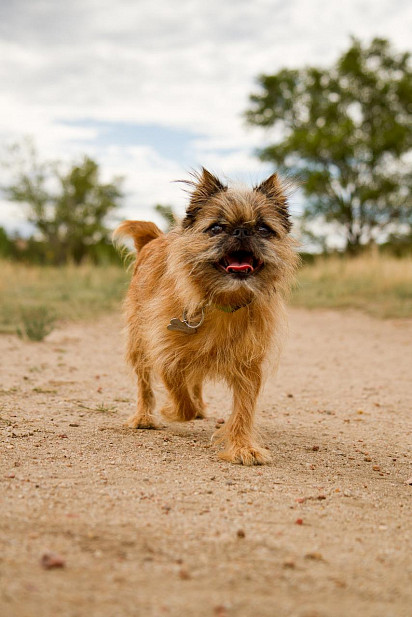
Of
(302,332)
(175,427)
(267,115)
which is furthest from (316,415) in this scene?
(267,115)

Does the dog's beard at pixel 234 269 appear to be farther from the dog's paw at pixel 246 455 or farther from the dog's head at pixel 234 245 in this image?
the dog's paw at pixel 246 455

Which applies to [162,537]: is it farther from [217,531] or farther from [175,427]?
[175,427]

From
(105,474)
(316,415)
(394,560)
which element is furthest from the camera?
(316,415)

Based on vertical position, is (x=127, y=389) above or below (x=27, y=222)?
below

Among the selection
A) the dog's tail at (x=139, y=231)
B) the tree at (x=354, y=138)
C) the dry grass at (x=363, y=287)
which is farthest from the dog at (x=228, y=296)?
the tree at (x=354, y=138)

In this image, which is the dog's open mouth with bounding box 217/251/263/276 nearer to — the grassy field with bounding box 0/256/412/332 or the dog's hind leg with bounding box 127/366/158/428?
the dog's hind leg with bounding box 127/366/158/428

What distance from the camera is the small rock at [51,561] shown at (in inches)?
99.3

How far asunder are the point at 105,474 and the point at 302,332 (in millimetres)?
9801

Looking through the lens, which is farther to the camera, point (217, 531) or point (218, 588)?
point (217, 531)

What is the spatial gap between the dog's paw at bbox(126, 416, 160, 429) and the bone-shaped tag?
1.15 metres

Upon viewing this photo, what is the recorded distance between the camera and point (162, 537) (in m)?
2.93

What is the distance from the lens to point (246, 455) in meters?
4.52

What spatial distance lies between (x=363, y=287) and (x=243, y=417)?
13689 mm

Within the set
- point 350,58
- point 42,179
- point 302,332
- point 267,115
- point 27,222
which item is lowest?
point 302,332
